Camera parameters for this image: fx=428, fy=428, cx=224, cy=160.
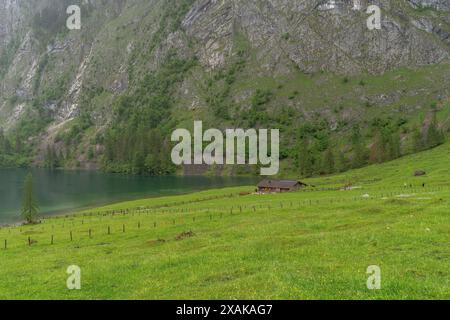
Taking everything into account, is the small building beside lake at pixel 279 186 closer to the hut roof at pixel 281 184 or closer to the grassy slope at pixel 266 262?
the hut roof at pixel 281 184

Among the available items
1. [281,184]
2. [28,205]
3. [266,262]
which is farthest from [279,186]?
[266,262]

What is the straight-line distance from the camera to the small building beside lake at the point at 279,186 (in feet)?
464

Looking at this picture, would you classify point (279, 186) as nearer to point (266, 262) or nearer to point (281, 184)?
point (281, 184)

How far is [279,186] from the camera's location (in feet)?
470

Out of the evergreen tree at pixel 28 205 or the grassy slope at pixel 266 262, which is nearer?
the grassy slope at pixel 266 262

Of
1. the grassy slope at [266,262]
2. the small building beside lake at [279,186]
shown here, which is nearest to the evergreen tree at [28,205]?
the grassy slope at [266,262]

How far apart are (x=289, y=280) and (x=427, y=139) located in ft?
649

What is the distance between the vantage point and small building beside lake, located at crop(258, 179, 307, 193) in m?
141

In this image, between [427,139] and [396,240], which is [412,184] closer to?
[396,240]

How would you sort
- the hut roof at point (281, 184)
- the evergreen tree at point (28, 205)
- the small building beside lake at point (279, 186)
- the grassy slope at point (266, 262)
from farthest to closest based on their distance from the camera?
the hut roof at point (281, 184)
the small building beside lake at point (279, 186)
the evergreen tree at point (28, 205)
the grassy slope at point (266, 262)
